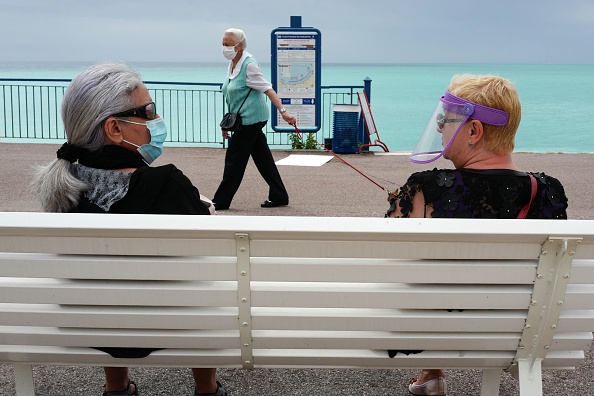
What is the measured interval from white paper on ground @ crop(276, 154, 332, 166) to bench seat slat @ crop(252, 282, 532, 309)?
8.99 meters

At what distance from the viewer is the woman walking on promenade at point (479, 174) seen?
275 cm

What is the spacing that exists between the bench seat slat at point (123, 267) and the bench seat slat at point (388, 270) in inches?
5.0

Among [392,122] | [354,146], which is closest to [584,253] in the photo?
[354,146]

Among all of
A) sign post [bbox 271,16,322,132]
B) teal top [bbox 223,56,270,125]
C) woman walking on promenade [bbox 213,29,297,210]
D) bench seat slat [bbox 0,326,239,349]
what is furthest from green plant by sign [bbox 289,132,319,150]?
bench seat slat [bbox 0,326,239,349]

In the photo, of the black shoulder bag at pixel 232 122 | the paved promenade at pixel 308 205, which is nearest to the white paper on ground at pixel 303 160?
the paved promenade at pixel 308 205

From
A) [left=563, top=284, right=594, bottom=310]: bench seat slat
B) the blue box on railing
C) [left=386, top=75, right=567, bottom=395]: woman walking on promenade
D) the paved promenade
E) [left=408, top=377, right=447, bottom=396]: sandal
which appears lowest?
the paved promenade

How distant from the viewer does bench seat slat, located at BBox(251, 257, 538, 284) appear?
2291 millimetres

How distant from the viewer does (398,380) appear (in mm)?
3613

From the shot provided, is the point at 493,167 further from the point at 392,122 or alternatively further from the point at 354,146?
the point at 392,122

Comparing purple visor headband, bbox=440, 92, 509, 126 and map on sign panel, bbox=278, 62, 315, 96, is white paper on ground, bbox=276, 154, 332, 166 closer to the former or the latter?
map on sign panel, bbox=278, 62, 315, 96

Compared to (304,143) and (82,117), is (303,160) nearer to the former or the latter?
(304,143)

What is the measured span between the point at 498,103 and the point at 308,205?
18.5 feet

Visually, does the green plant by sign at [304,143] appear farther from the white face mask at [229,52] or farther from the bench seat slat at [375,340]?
the bench seat slat at [375,340]

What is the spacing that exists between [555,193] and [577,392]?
125 cm
